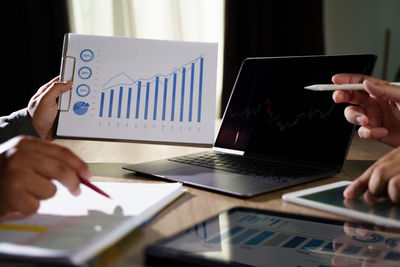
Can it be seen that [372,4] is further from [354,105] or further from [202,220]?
[202,220]

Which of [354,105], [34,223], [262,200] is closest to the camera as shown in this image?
[34,223]

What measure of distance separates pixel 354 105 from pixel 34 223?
650 mm

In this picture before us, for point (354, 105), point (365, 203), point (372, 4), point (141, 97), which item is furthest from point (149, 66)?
point (372, 4)

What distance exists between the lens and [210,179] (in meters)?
0.71

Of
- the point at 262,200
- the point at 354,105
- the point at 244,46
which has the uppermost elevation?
the point at 244,46

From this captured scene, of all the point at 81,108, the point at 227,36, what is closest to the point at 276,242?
the point at 81,108

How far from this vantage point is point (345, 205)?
Answer: 57 centimetres

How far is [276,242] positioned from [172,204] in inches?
6.0

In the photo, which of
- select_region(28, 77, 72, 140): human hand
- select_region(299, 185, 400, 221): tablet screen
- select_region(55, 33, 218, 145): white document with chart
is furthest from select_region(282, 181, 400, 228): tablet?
select_region(28, 77, 72, 140): human hand

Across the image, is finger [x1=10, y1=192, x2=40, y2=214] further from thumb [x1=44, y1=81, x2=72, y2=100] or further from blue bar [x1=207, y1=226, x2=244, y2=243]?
thumb [x1=44, y1=81, x2=72, y2=100]

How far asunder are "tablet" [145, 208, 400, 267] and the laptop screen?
9.4 inches

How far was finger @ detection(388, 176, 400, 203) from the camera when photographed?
1.78 feet

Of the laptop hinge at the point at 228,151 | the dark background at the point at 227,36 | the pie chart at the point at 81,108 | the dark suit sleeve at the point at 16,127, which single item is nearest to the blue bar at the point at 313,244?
the laptop hinge at the point at 228,151

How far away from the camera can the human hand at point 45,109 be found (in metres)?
0.98
